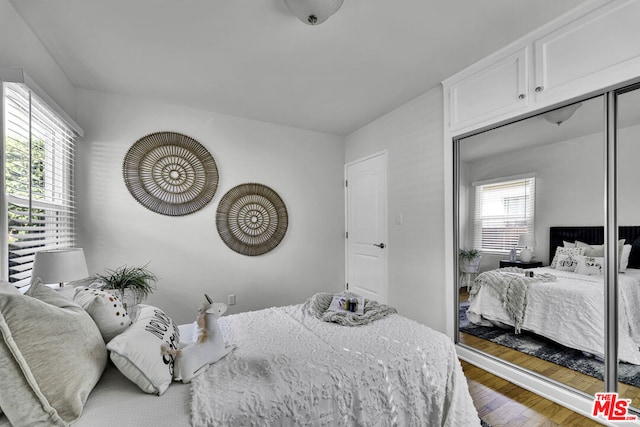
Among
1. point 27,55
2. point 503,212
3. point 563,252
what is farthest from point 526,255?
point 27,55

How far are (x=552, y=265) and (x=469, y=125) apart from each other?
1249 mm

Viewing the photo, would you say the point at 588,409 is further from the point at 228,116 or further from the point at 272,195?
the point at 228,116

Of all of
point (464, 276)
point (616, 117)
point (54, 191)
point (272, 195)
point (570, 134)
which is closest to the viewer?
point (616, 117)

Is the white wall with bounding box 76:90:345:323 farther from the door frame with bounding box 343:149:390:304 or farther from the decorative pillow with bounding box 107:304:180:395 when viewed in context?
the decorative pillow with bounding box 107:304:180:395

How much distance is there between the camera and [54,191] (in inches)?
94.7

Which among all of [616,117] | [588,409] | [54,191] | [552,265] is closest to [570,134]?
[616,117]

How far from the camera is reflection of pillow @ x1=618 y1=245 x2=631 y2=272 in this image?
1.72 metres

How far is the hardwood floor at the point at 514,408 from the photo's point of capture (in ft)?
5.88

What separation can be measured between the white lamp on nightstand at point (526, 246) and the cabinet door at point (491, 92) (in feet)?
3.07

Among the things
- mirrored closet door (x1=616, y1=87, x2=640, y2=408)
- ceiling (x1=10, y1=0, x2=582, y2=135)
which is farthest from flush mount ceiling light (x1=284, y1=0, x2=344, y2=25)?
mirrored closet door (x1=616, y1=87, x2=640, y2=408)

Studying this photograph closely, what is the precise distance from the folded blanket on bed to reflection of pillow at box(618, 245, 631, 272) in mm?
1367

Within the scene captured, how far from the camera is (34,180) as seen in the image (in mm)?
2088

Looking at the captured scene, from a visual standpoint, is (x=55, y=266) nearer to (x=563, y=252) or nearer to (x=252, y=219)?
(x=252, y=219)

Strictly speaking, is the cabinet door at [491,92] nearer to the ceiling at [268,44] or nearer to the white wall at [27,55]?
the ceiling at [268,44]
